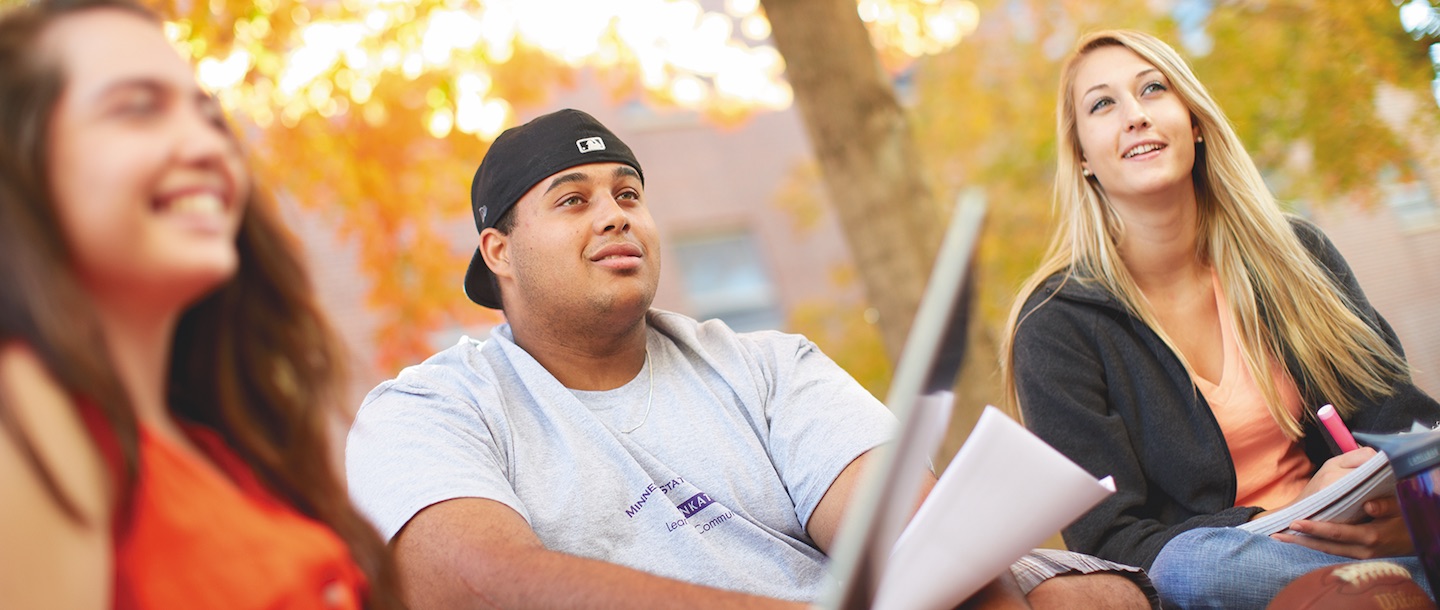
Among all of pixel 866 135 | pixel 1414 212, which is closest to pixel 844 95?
pixel 866 135

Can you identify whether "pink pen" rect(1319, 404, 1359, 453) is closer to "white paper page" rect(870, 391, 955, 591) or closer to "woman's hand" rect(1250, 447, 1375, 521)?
"woman's hand" rect(1250, 447, 1375, 521)

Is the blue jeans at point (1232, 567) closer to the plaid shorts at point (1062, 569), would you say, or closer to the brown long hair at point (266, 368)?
the plaid shorts at point (1062, 569)

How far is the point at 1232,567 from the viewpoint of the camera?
2.27 m

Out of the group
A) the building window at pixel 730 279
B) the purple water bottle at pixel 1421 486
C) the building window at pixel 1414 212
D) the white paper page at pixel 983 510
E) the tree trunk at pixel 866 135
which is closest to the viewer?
the white paper page at pixel 983 510

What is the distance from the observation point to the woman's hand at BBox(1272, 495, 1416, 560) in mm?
2236

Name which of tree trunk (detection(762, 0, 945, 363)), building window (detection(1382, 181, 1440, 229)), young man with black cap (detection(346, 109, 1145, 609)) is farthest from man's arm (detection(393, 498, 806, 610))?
building window (detection(1382, 181, 1440, 229))

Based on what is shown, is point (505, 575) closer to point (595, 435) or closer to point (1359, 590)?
point (595, 435)

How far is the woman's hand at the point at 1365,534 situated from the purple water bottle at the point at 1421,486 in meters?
0.39

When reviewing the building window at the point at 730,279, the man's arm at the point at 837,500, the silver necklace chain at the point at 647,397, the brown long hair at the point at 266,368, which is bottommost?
the building window at the point at 730,279

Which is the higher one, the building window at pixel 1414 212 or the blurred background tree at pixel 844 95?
the blurred background tree at pixel 844 95

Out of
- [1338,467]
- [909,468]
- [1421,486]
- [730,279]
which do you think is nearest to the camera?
[909,468]

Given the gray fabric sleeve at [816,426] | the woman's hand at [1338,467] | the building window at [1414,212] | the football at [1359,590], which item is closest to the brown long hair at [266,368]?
Result: the gray fabric sleeve at [816,426]

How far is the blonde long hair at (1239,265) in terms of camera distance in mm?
2740

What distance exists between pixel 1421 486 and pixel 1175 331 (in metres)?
1.09
